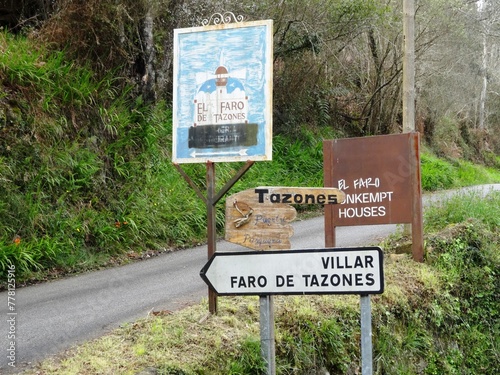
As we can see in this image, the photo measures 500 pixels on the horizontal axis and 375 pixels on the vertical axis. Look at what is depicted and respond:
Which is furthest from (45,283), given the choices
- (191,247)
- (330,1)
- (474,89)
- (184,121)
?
(474,89)

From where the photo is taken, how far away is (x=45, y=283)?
8.26 m

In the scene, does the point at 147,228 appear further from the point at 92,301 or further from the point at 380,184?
the point at 380,184

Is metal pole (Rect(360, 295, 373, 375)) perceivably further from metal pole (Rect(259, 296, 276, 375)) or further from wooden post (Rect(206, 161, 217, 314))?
wooden post (Rect(206, 161, 217, 314))

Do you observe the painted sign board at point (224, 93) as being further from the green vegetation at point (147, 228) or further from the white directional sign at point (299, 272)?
the green vegetation at point (147, 228)

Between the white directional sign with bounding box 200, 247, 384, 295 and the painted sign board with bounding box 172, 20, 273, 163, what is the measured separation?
1360 mm

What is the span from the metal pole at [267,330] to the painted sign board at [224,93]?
1.48m

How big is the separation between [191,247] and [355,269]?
6.96 meters

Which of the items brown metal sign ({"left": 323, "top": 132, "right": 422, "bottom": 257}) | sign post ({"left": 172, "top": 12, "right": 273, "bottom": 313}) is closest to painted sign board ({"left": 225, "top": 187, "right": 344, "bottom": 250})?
sign post ({"left": 172, "top": 12, "right": 273, "bottom": 313})

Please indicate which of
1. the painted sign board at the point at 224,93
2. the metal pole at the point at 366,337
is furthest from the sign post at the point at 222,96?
the metal pole at the point at 366,337

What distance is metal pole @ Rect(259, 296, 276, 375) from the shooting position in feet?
14.7

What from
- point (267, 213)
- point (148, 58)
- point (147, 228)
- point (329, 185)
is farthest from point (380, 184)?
point (148, 58)

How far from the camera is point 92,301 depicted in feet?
23.3

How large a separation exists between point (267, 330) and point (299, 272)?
2.00 feet

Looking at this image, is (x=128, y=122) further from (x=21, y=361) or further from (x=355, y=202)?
(x=21, y=361)
